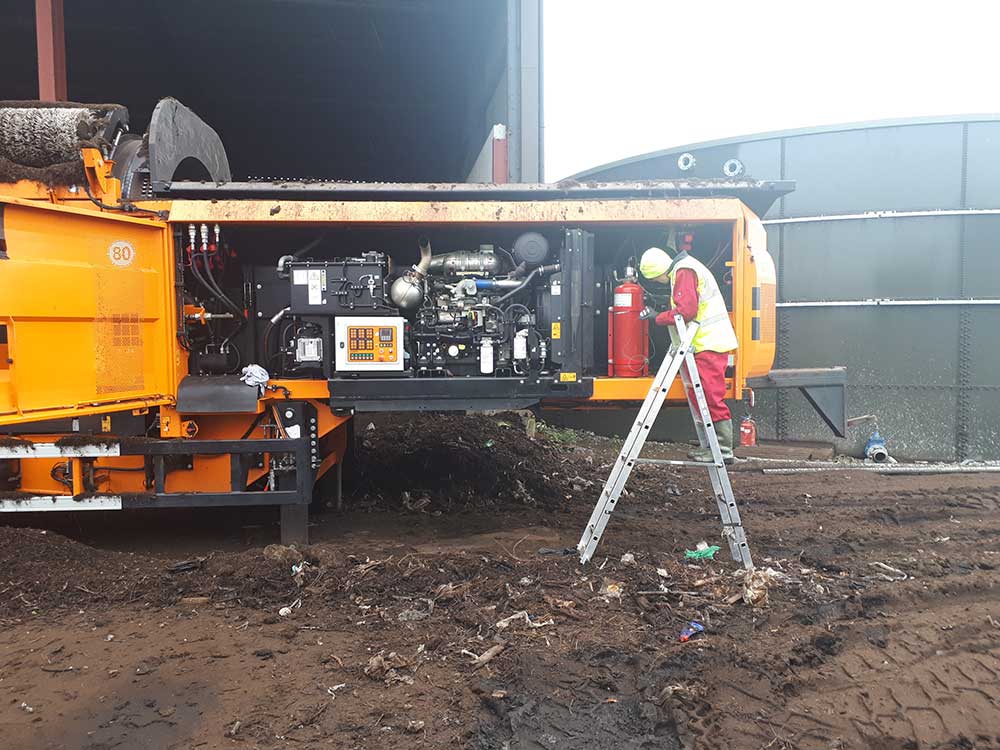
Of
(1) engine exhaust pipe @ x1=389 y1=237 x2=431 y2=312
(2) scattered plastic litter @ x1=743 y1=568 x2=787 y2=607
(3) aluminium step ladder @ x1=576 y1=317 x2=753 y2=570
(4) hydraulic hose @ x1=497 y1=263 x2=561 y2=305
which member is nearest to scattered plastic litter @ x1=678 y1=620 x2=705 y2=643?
(2) scattered plastic litter @ x1=743 y1=568 x2=787 y2=607

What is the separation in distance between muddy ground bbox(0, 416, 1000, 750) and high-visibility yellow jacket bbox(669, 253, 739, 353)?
135cm

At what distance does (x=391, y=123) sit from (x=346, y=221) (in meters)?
11.2

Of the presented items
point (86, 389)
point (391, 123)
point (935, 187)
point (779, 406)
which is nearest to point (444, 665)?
point (86, 389)

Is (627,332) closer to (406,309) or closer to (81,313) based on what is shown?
(406,309)

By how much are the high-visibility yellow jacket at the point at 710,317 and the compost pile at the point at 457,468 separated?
7.24ft

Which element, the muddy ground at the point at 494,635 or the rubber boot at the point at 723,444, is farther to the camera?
the rubber boot at the point at 723,444

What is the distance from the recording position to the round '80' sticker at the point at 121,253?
422 cm

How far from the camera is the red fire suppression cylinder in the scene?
4.94m

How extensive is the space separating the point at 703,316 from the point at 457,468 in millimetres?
3297

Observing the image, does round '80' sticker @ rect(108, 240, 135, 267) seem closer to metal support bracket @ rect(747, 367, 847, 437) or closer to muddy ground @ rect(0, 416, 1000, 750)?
muddy ground @ rect(0, 416, 1000, 750)

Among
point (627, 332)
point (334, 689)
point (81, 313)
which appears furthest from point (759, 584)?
point (81, 313)

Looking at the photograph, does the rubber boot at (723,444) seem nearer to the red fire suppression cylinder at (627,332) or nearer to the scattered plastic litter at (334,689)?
the red fire suppression cylinder at (627,332)

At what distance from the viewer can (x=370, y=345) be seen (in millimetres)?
4766

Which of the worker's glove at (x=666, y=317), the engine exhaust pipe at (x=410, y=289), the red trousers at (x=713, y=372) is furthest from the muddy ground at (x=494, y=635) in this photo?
the engine exhaust pipe at (x=410, y=289)
